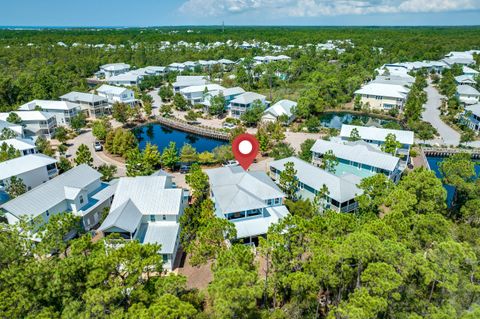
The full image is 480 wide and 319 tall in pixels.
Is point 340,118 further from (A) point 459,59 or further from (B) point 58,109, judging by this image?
(A) point 459,59

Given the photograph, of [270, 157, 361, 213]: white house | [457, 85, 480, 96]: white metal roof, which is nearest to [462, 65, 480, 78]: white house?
[457, 85, 480, 96]: white metal roof

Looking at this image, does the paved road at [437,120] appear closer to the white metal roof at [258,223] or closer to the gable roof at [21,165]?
the white metal roof at [258,223]

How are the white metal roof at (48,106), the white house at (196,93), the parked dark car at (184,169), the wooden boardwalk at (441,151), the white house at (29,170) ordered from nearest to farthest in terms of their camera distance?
the white house at (29,170)
the parked dark car at (184,169)
the wooden boardwalk at (441,151)
the white metal roof at (48,106)
the white house at (196,93)

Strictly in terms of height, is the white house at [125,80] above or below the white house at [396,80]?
above

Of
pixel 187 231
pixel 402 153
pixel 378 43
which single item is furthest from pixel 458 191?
pixel 378 43

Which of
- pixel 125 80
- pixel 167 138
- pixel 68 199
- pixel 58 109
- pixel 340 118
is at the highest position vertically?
pixel 125 80

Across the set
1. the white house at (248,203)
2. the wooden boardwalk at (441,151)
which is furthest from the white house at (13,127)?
the wooden boardwalk at (441,151)

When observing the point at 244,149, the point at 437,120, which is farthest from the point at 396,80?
the point at 244,149

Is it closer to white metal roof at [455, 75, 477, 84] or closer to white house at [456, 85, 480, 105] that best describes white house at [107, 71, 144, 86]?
white house at [456, 85, 480, 105]
